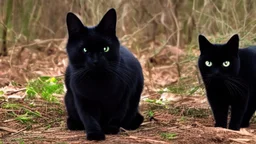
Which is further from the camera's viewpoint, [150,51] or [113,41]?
[150,51]

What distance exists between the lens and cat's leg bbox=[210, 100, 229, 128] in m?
4.48

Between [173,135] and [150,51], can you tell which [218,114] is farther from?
[150,51]

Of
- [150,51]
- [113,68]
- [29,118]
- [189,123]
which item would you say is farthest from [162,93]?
[150,51]

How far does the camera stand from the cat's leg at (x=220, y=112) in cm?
448

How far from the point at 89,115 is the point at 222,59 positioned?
1.30m

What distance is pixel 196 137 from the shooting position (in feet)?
12.4

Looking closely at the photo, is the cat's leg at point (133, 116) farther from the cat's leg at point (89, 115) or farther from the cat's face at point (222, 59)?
the cat's face at point (222, 59)

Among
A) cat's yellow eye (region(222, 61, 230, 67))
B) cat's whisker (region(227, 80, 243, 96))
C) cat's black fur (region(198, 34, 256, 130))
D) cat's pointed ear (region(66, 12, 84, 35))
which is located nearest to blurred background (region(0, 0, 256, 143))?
cat's black fur (region(198, 34, 256, 130))

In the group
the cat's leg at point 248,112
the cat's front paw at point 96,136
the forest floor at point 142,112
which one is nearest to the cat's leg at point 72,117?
the forest floor at point 142,112

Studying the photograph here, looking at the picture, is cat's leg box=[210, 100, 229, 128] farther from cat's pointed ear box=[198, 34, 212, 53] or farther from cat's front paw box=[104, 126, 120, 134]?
cat's front paw box=[104, 126, 120, 134]

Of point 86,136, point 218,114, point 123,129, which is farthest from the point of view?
point 218,114

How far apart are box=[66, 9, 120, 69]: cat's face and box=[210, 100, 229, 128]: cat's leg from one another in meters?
1.16

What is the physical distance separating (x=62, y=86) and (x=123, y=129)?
7.96 feet

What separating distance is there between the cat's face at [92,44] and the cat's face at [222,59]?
96 centimetres
